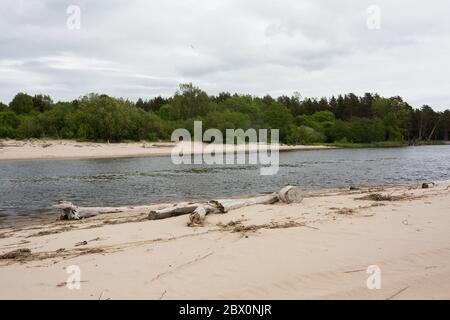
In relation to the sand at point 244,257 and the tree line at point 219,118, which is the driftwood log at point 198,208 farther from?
the tree line at point 219,118

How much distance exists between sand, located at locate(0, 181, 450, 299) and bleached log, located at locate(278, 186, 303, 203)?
220 cm

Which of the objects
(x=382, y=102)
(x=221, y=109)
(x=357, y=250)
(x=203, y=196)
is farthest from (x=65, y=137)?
(x=382, y=102)

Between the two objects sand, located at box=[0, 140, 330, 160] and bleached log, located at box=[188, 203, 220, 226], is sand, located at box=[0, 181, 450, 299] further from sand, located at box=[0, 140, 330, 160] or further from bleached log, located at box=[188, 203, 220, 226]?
sand, located at box=[0, 140, 330, 160]

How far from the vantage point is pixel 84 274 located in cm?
630

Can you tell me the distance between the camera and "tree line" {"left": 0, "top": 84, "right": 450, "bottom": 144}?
218ft

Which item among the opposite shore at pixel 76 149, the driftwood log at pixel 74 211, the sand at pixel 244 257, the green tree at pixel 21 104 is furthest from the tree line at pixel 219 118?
the sand at pixel 244 257

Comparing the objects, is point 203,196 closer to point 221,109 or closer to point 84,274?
point 84,274

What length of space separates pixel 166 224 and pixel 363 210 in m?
5.54

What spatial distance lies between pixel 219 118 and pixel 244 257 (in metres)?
76.5

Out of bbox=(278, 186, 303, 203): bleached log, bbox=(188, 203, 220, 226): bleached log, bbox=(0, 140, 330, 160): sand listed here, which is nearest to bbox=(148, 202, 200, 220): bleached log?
bbox=(188, 203, 220, 226): bleached log

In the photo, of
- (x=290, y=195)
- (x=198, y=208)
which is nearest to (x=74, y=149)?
(x=290, y=195)

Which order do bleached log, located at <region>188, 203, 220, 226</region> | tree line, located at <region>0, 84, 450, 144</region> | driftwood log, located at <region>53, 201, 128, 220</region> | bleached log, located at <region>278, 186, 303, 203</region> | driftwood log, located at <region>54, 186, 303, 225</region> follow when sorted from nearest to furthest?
bleached log, located at <region>188, 203, 220, 226</region>
driftwood log, located at <region>54, 186, 303, 225</region>
driftwood log, located at <region>53, 201, 128, 220</region>
bleached log, located at <region>278, 186, 303, 203</region>
tree line, located at <region>0, 84, 450, 144</region>

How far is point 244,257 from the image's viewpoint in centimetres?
696
